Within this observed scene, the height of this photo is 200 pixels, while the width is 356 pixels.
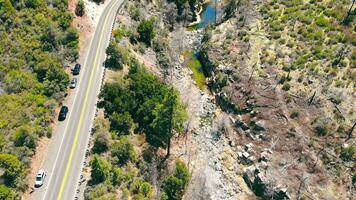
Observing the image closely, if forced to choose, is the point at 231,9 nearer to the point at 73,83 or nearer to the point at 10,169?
the point at 73,83

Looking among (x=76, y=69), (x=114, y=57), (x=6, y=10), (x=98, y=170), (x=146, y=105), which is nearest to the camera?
(x=98, y=170)

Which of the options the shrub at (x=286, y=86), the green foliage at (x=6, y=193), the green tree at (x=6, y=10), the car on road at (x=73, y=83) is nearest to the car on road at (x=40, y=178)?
the green foliage at (x=6, y=193)

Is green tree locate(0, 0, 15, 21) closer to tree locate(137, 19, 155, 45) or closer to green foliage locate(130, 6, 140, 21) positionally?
tree locate(137, 19, 155, 45)

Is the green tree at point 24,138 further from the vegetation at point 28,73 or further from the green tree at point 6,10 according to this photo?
the green tree at point 6,10

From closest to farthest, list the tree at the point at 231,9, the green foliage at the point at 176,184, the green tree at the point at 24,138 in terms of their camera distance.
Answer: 1. the green tree at the point at 24,138
2. the green foliage at the point at 176,184
3. the tree at the point at 231,9

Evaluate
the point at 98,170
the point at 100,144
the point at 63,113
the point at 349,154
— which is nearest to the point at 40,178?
the point at 98,170

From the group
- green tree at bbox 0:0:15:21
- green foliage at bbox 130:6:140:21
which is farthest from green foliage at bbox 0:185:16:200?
green foliage at bbox 130:6:140:21

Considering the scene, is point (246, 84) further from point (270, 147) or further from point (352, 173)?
point (352, 173)

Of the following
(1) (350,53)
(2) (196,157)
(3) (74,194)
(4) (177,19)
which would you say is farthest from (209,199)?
(4) (177,19)
